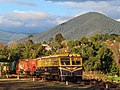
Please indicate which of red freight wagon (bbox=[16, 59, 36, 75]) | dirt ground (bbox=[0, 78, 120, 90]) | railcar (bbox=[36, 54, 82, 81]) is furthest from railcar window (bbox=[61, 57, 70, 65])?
red freight wagon (bbox=[16, 59, 36, 75])

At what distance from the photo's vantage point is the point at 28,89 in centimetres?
2841

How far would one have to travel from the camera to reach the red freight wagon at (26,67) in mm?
51891

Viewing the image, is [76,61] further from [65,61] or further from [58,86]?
[58,86]

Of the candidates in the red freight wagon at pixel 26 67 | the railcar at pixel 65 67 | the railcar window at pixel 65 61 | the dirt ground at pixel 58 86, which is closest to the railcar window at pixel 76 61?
the railcar at pixel 65 67

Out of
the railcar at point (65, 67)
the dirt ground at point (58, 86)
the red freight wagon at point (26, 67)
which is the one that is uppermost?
the red freight wagon at point (26, 67)

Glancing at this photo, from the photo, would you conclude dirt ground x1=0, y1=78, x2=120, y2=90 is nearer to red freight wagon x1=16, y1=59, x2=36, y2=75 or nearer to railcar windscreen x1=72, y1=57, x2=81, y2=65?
railcar windscreen x1=72, y1=57, x2=81, y2=65

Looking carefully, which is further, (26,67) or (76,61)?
(26,67)

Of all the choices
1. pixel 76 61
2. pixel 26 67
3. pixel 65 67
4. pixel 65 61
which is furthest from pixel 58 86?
pixel 26 67

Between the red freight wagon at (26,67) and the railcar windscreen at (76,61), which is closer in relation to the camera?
the railcar windscreen at (76,61)

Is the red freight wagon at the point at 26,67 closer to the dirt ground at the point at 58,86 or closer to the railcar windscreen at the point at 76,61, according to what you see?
the railcar windscreen at the point at 76,61

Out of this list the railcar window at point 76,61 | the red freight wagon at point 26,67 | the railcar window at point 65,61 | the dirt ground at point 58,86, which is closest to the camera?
the dirt ground at point 58,86

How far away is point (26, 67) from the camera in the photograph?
188 ft

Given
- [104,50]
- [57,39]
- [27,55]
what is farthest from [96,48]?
[57,39]

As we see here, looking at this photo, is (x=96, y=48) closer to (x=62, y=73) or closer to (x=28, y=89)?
(x=62, y=73)
